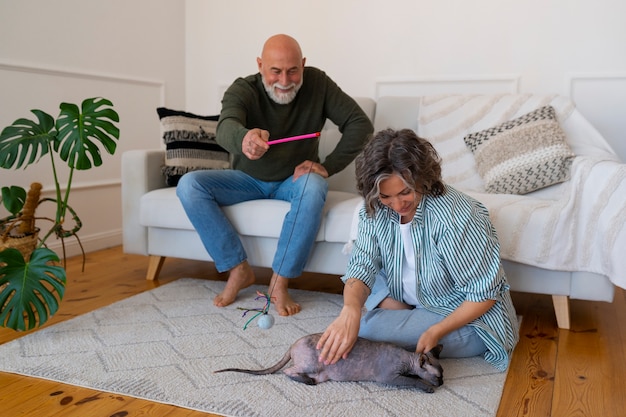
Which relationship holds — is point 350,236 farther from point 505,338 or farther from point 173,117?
point 173,117

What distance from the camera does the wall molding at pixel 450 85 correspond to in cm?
334

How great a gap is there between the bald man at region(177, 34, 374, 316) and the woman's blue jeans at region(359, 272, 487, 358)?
1.72ft

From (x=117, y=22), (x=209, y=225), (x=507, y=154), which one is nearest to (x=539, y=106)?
(x=507, y=154)

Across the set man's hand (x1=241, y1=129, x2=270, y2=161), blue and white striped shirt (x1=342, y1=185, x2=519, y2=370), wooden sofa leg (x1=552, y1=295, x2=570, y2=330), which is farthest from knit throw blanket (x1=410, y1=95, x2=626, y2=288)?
man's hand (x1=241, y1=129, x2=270, y2=161)

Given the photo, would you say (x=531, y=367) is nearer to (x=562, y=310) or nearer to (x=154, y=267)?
(x=562, y=310)

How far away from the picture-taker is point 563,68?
3209 millimetres

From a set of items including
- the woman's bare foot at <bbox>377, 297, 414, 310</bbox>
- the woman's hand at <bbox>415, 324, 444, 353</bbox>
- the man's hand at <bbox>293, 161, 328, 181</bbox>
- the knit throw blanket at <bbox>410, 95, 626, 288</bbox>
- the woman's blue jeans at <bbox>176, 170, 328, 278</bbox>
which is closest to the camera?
the woman's hand at <bbox>415, 324, 444, 353</bbox>

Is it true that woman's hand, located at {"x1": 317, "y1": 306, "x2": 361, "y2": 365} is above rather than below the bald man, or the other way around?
below

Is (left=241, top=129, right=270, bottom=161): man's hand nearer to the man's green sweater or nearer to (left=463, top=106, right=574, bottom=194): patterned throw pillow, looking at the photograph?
the man's green sweater

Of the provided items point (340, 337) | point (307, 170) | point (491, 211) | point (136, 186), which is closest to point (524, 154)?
point (491, 211)

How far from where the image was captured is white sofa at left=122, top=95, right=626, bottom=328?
2104mm

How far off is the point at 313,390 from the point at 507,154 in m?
1.42

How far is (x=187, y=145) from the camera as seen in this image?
280cm

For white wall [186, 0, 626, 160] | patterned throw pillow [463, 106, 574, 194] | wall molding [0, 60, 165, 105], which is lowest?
patterned throw pillow [463, 106, 574, 194]
